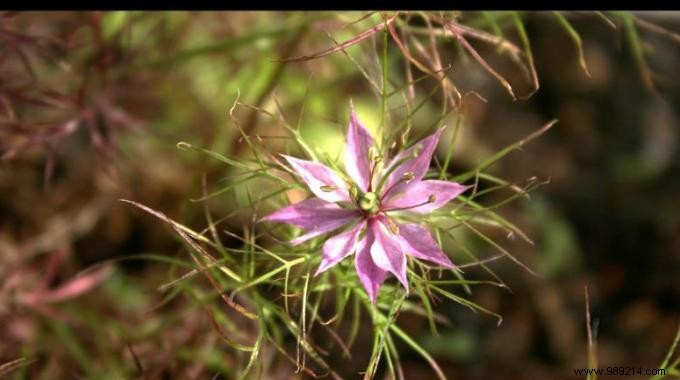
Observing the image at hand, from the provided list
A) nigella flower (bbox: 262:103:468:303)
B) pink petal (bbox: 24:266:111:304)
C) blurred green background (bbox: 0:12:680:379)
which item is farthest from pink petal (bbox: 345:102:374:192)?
pink petal (bbox: 24:266:111:304)

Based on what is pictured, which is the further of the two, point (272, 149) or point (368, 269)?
point (272, 149)

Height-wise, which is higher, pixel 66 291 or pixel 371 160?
pixel 371 160

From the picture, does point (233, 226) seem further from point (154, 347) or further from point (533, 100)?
point (533, 100)

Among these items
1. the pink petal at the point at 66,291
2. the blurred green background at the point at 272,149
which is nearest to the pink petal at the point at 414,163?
the blurred green background at the point at 272,149

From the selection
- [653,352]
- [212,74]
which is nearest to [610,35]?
[653,352]

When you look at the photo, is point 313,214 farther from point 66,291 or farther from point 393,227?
point 66,291

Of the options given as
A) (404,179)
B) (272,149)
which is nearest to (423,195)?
(404,179)

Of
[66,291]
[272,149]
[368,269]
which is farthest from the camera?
[272,149]

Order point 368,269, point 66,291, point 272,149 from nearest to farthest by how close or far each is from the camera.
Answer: point 368,269 → point 66,291 → point 272,149

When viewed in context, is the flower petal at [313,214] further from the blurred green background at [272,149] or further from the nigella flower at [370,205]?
the blurred green background at [272,149]
